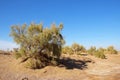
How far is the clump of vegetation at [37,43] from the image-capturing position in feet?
75.1

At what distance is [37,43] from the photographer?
22953 millimetres

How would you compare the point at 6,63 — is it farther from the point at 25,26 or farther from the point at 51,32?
the point at 51,32

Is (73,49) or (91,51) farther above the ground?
(73,49)

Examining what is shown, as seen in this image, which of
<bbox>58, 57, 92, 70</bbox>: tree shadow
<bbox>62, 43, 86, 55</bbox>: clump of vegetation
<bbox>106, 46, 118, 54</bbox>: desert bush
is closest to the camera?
<bbox>58, 57, 92, 70</bbox>: tree shadow

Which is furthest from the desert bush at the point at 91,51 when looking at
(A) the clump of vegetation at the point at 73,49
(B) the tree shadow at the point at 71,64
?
(B) the tree shadow at the point at 71,64

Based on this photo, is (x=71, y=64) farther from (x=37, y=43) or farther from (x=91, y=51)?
(x=91, y=51)

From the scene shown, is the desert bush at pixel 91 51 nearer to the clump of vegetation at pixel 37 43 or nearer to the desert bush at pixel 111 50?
the desert bush at pixel 111 50

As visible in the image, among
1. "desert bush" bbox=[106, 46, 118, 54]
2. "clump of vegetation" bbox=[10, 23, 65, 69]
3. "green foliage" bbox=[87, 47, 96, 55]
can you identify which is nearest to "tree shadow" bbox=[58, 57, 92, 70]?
"clump of vegetation" bbox=[10, 23, 65, 69]

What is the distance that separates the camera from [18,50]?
2377 cm

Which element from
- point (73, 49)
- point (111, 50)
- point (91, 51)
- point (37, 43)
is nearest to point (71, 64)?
point (37, 43)

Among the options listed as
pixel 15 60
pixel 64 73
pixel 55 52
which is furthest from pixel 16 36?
pixel 64 73

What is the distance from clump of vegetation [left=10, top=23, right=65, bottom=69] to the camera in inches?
902

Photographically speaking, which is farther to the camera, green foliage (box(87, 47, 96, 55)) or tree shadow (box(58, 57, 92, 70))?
green foliage (box(87, 47, 96, 55))

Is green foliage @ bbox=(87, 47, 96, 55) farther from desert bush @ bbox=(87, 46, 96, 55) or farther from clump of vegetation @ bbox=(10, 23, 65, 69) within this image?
clump of vegetation @ bbox=(10, 23, 65, 69)
